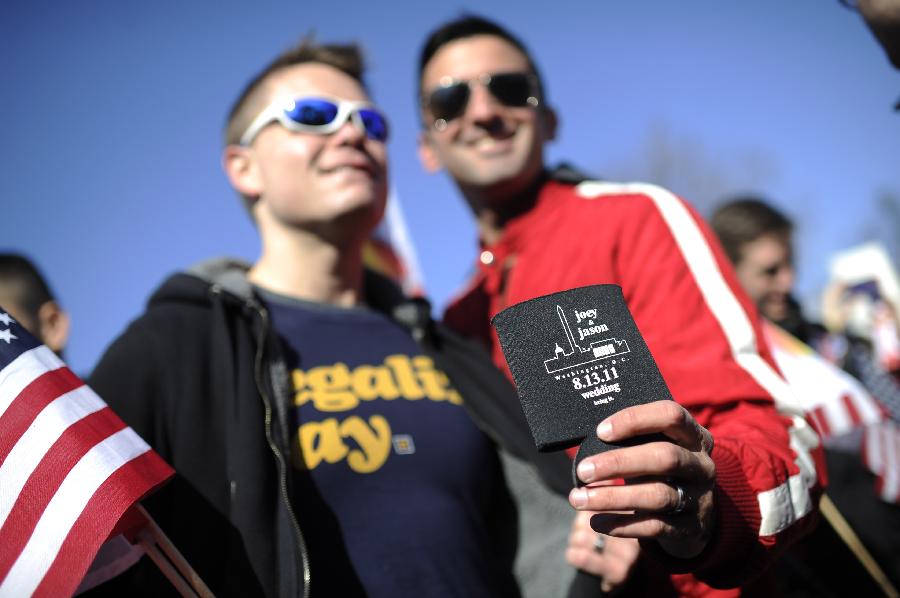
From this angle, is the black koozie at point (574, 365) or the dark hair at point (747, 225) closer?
the black koozie at point (574, 365)

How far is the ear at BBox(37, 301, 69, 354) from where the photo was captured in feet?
12.0

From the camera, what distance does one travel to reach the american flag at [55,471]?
5.16 feet

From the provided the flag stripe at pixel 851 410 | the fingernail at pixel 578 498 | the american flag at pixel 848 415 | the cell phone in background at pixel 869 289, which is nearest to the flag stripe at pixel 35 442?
the fingernail at pixel 578 498

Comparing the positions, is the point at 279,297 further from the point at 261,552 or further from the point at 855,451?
the point at 855,451

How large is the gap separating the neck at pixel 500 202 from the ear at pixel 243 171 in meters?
1.02

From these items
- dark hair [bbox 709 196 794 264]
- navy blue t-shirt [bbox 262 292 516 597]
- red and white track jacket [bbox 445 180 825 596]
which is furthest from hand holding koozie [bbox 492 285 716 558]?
dark hair [bbox 709 196 794 264]

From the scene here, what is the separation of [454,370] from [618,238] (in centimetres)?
85

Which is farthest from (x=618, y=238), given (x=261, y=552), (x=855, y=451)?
(x=855, y=451)

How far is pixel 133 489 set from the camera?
1.65 meters

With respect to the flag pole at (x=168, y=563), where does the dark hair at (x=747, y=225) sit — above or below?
below

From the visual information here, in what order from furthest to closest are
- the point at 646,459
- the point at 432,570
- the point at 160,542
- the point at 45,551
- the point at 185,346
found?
the point at 185,346 < the point at 432,570 < the point at 160,542 < the point at 45,551 < the point at 646,459

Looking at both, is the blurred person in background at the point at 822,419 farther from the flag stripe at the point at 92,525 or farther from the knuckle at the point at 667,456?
the flag stripe at the point at 92,525

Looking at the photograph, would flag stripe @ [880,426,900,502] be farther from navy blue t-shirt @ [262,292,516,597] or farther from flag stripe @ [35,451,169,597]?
flag stripe @ [35,451,169,597]

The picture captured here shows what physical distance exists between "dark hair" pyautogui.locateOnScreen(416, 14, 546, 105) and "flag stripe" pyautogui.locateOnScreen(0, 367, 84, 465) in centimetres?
251
